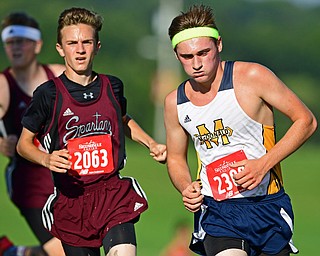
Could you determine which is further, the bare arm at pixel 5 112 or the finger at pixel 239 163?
the bare arm at pixel 5 112

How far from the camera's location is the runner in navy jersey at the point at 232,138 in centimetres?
628

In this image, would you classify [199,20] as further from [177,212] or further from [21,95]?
[177,212]

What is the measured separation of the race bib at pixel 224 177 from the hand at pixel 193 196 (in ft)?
0.61

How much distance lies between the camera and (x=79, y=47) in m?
6.86

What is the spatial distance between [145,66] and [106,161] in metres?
40.2

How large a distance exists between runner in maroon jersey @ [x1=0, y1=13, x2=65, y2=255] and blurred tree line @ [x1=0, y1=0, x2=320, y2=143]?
2590 cm

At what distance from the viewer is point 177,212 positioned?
866 inches

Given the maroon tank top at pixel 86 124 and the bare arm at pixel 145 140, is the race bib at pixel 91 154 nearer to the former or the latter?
the maroon tank top at pixel 86 124

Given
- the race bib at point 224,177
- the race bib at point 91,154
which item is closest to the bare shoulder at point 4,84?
the race bib at point 91,154

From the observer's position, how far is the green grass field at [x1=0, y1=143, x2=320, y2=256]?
18047 mm

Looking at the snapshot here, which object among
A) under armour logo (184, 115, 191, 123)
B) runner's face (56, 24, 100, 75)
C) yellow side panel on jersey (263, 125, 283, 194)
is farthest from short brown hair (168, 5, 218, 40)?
yellow side panel on jersey (263, 125, 283, 194)

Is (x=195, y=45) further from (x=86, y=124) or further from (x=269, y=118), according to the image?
(x=86, y=124)

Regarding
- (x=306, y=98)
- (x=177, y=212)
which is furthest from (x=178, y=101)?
(x=306, y=98)

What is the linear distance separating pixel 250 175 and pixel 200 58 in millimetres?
859
